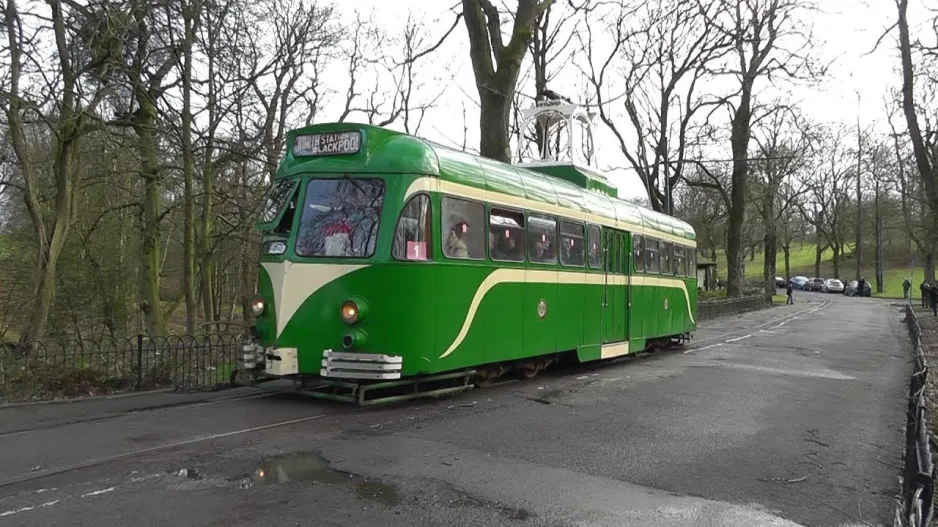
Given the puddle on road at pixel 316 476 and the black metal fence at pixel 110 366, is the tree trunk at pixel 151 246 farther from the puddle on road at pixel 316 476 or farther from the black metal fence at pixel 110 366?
the puddle on road at pixel 316 476

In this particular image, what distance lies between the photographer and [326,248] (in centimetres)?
877

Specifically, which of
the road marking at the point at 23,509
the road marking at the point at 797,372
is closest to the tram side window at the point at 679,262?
the road marking at the point at 797,372

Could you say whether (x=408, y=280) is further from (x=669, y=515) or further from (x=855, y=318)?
(x=855, y=318)

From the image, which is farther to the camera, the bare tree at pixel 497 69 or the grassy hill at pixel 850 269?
the grassy hill at pixel 850 269

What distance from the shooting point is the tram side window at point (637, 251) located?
15.1 metres

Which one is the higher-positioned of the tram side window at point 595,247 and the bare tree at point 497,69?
the bare tree at point 497,69

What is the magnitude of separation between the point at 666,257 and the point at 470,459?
11.7 meters

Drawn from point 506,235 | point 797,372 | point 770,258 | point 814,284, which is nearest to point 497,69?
point 506,235

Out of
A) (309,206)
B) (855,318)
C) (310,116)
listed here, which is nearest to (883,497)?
(309,206)

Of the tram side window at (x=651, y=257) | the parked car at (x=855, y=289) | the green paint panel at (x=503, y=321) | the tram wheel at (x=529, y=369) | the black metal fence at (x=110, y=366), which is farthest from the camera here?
the parked car at (x=855, y=289)

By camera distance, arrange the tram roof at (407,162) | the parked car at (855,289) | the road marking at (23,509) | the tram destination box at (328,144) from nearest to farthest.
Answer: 1. the road marking at (23,509)
2. the tram roof at (407,162)
3. the tram destination box at (328,144)
4. the parked car at (855,289)

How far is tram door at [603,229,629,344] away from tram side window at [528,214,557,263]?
7.27ft

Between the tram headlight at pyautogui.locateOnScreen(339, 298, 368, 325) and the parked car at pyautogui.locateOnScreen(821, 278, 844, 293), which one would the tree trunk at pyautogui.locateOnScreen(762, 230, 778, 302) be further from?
the tram headlight at pyautogui.locateOnScreen(339, 298, 368, 325)

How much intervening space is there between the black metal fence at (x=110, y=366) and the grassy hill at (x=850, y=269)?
60901 mm
